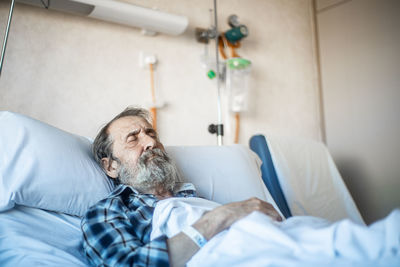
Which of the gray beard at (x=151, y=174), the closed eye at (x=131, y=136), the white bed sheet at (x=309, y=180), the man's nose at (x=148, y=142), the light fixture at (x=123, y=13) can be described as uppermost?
the light fixture at (x=123, y=13)

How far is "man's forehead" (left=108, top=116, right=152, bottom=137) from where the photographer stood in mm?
1316

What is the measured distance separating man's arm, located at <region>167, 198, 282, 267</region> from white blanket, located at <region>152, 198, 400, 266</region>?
0.12 feet

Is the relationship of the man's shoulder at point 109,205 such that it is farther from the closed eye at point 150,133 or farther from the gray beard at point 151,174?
the closed eye at point 150,133

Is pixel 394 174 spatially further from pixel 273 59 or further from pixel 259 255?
pixel 259 255

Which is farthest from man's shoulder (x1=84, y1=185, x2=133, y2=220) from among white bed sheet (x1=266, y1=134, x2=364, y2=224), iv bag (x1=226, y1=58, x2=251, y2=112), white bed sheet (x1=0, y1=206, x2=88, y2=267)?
iv bag (x1=226, y1=58, x2=251, y2=112)

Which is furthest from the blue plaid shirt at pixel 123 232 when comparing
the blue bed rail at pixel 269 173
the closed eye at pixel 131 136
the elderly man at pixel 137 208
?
the blue bed rail at pixel 269 173

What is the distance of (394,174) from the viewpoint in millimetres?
2314

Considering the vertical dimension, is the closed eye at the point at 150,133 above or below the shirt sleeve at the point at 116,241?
above

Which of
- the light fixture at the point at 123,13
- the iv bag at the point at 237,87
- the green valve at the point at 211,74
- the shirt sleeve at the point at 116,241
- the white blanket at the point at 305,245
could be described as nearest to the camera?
the white blanket at the point at 305,245

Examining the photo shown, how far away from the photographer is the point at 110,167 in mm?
1305

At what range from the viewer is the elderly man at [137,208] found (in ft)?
2.74

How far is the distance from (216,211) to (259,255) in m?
0.23

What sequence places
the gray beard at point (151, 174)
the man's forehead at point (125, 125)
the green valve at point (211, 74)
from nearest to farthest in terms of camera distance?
the gray beard at point (151, 174) → the man's forehead at point (125, 125) → the green valve at point (211, 74)

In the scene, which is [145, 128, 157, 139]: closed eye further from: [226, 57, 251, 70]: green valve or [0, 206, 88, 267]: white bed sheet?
[226, 57, 251, 70]: green valve
